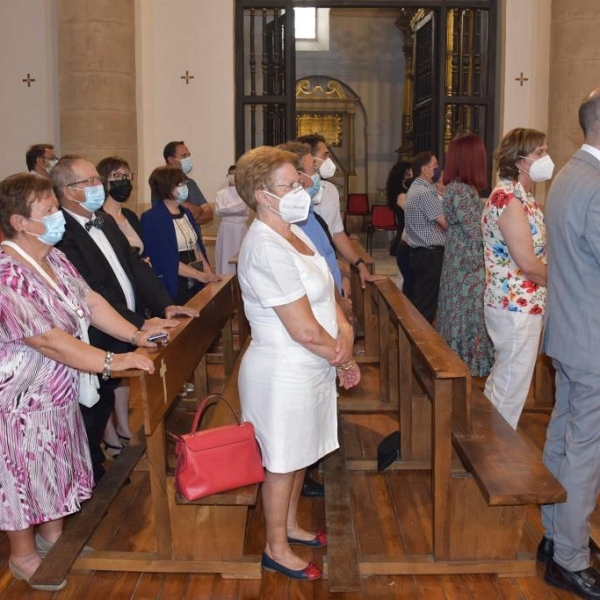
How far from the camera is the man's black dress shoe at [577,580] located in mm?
3264

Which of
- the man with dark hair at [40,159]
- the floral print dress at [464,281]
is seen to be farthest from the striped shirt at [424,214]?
the man with dark hair at [40,159]

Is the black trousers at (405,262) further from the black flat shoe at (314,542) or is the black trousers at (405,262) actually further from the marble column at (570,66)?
the black flat shoe at (314,542)

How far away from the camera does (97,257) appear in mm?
4238

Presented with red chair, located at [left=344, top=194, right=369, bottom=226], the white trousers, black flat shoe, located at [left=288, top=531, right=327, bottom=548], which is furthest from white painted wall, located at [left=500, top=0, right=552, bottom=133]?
black flat shoe, located at [left=288, top=531, right=327, bottom=548]

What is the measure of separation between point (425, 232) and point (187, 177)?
6.38 feet

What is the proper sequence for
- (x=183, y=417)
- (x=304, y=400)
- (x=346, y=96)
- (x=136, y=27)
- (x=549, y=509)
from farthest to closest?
1. (x=346, y=96)
2. (x=136, y=27)
3. (x=183, y=417)
4. (x=549, y=509)
5. (x=304, y=400)

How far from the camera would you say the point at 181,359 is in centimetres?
394

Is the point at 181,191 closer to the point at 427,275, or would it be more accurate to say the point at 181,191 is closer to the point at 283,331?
the point at 427,275

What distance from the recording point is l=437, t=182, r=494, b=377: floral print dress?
5.34m

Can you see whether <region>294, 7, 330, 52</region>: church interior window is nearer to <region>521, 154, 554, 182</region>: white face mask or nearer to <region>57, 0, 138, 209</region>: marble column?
<region>57, 0, 138, 209</region>: marble column

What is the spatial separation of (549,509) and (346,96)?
45.2ft

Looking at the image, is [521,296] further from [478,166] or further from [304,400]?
[304,400]

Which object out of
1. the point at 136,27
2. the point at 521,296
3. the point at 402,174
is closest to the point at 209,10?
the point at 136,27

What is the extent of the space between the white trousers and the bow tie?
77.3 inches
